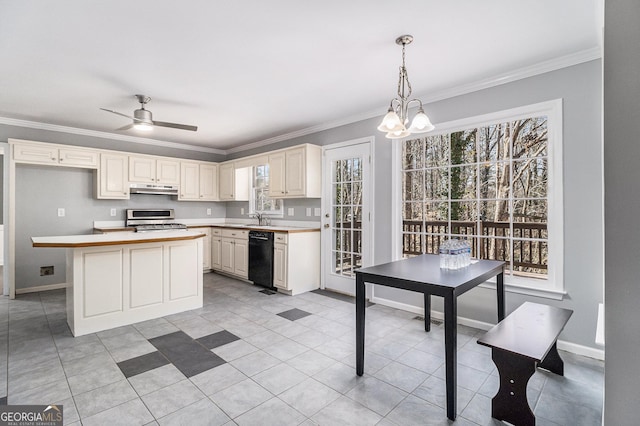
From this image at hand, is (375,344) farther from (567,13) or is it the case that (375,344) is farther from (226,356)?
(567,13)

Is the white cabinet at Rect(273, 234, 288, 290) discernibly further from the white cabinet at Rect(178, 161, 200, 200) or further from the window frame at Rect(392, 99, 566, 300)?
the window frame at Rect(392, 99, 566, 300)

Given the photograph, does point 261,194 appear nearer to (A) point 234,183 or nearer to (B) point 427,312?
(A) point 234,183

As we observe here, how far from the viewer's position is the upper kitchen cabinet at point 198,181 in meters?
5.82

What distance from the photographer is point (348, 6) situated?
199 cm

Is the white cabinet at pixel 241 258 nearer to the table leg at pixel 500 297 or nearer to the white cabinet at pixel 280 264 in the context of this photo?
the white cabinet at pixel 280 264

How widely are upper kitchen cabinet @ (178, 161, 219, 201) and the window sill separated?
507 cm

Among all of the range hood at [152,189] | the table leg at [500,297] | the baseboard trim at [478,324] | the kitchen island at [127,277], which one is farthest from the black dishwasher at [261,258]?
the table leg at [500,297]

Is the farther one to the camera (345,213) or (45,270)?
(45,270)

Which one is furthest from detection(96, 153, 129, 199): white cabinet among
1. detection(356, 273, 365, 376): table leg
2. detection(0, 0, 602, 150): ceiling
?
detection(356, 273, 365, 376): table leg

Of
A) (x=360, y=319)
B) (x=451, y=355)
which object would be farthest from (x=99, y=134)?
(x=451, y=355)

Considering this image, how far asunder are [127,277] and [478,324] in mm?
3671

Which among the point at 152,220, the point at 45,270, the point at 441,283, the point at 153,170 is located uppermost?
the point at 153,170

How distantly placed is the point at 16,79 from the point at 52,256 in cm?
280

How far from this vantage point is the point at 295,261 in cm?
445
